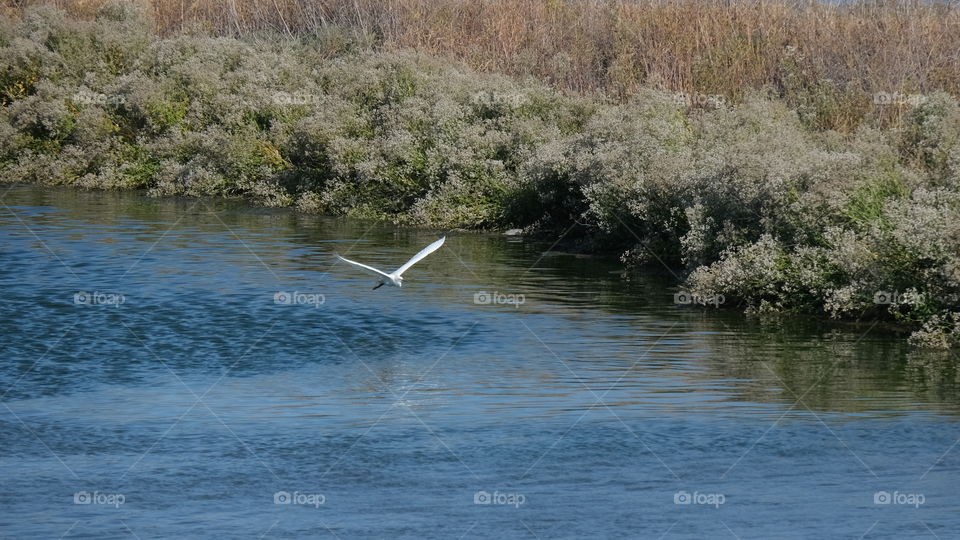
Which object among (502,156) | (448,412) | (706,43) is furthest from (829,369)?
(706,43)

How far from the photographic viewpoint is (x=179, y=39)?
1598 inches

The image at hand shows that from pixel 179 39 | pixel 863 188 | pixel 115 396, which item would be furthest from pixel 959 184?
pixel 179 39

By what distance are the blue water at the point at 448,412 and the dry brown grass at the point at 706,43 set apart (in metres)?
8.53

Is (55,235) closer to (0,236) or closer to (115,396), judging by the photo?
(0,236)

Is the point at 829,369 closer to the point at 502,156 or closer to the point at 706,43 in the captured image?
the point at 502,156

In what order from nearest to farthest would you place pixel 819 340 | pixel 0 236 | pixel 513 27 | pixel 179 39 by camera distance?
pixel 819 340 → pixel 0 236 → pixel 513 27 → pixel 179 39

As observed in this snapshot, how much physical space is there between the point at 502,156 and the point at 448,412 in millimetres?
16257

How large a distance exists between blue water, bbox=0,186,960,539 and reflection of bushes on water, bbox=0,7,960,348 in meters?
0.91

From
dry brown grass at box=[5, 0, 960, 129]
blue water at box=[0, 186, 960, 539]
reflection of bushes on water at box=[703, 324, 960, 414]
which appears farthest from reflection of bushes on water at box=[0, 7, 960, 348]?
dry brown grass at box=[5, 0, 960, 129]

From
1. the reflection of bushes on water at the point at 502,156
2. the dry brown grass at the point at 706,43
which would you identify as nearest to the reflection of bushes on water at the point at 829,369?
the reflection of bushes on water at the point at 502,156

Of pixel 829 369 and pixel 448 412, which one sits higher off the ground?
pixel 829 369

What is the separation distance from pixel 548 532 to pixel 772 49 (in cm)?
2244

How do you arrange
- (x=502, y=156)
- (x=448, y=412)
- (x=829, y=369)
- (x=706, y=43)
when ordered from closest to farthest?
(x=448, y=412), (x=829, y=369), (x=502, y=156), (x=706, y=43)

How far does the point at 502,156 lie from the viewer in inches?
1187
